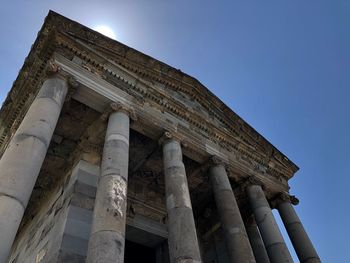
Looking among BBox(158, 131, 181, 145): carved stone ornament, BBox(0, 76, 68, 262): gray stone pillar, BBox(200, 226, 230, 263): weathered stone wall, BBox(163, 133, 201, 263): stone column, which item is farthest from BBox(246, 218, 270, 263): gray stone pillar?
BBox(0, 76, 68, 262): gray stone pillar

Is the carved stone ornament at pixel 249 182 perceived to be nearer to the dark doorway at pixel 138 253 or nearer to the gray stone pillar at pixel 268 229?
the gray stone pillar at pixel 268 229

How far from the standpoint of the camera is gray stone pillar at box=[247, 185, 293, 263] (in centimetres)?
1090

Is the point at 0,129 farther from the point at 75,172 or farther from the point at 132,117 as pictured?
the point at 132,117

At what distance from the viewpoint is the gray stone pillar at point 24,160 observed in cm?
555

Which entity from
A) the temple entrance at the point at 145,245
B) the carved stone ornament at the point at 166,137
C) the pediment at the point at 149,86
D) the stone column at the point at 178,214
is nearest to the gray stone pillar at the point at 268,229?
the pediment at the point at 149,86

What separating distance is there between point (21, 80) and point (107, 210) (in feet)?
25.2

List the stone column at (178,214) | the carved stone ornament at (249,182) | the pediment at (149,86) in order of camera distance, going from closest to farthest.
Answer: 1. the stone column at (178,214)
2. the pediment at (149,86)
3. the carved stone ornament at (249,182)

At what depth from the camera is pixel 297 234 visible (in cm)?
1284

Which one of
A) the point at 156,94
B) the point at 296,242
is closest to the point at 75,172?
the point at 156,94

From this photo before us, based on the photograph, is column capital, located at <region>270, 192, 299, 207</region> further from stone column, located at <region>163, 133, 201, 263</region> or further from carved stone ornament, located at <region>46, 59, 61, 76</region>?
carved stone ornament, located at <region>46, 59, 61, 76</region>

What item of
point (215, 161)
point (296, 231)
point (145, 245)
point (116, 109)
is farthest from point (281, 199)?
point (116, 109)

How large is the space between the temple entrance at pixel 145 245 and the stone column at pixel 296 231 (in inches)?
211

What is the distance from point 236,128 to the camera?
50.5 ft

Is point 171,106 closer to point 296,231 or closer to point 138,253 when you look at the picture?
point 138,253
